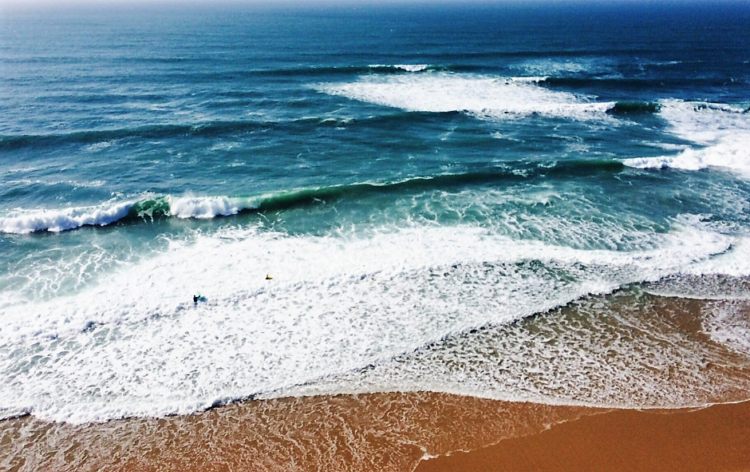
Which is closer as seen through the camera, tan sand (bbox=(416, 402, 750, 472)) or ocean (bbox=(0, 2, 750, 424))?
tan sand (bbox=(416, 402, 750, 472))

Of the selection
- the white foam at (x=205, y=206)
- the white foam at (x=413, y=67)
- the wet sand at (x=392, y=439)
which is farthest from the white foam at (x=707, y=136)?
the white foam at (x=413, y=67)

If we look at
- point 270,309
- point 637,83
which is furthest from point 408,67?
point 270,309

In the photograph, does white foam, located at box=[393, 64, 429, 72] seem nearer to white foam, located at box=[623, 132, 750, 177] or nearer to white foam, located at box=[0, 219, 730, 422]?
white foam, located at box=[623, 132, 750, 177]

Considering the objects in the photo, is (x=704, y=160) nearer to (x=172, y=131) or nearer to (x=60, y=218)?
(x=172, y=131)

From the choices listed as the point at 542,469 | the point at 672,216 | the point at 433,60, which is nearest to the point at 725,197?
the point at 672,216

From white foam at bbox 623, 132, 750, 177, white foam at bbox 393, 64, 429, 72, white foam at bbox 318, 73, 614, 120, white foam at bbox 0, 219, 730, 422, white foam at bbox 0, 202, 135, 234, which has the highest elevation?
white foam at bbox 393, 64, 429, 72

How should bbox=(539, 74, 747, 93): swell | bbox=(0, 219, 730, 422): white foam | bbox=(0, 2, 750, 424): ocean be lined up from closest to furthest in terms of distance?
bbox=(0, 219, 730, 422): white foam < bbox=(0, 2, 750, 424): ocean < bbox=(539, 74, 747, 93): swell

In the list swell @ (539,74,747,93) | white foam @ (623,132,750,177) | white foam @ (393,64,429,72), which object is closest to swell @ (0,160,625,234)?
white foam @ (623,132,750,177)
